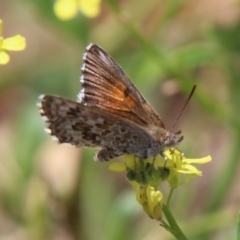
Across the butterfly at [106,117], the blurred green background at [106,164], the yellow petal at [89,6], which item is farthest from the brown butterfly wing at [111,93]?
the yellow petal at [89,6]

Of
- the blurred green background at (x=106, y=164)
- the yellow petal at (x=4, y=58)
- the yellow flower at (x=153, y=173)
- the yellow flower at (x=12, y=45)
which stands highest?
the blurred green background at (x=106, y=164)

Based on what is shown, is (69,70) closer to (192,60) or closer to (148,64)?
(148,64)

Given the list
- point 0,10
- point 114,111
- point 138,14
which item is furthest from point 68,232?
point 0,10

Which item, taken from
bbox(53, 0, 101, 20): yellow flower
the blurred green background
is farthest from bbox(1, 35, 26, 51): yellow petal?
bbox(53, 0, 101, 20): yellow flower

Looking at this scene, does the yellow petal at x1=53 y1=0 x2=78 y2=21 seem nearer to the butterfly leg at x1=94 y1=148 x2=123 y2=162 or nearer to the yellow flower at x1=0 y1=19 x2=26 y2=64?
the yellow flower at x1=0 y1=19 x2=26 y2=64

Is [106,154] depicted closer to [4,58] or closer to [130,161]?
[130,161]

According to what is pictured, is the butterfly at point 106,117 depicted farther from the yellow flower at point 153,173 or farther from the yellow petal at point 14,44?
the yellow petal at point 14,44
